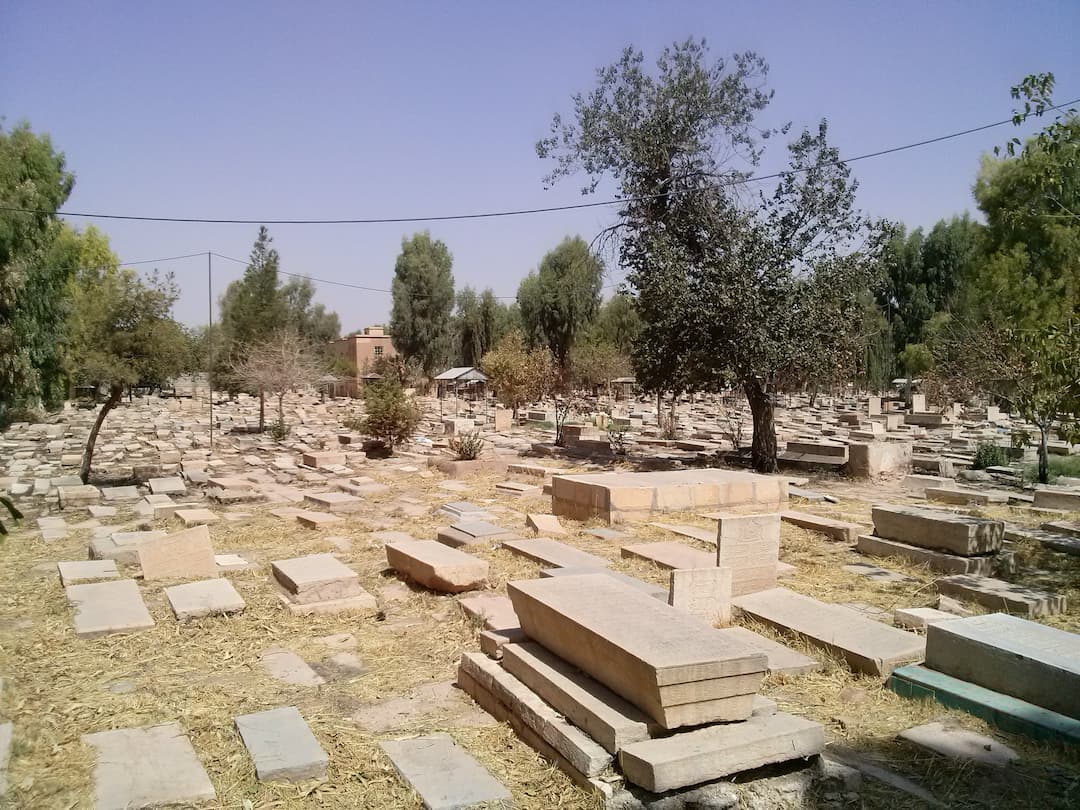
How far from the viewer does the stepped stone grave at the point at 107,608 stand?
5863 mm

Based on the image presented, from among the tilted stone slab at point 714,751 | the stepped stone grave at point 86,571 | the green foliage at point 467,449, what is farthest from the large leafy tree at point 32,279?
the tilted stone slab at point 714,751

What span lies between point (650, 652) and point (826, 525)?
23.0 feet

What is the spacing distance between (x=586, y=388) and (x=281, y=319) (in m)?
19.4

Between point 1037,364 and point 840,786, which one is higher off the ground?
point 1037,364

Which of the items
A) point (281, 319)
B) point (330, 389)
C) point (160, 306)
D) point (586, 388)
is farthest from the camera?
point (330, 389)

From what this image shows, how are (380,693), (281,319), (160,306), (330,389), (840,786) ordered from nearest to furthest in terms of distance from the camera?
(840,786)
(380,693)
(160,306)
(281,319)
(330,389)

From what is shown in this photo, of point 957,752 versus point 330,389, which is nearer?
point 957,752

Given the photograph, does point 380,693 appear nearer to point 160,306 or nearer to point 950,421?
point 160,306

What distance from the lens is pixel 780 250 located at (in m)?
15.8

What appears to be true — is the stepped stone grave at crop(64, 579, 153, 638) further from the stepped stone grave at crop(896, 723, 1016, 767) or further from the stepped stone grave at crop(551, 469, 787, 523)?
the stepped stone grave at crop(551, 469, 787, 523)

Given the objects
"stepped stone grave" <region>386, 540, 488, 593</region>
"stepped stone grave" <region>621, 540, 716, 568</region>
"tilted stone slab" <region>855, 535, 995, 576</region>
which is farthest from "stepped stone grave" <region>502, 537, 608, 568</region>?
"tilted stone slab" <region>855, 535, 995, 576</region>

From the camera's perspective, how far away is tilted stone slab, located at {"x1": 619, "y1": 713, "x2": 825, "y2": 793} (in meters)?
3.37

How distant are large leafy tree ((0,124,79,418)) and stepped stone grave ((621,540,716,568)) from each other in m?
15.7

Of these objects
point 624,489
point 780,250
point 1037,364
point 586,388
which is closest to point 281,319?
point 586,388
